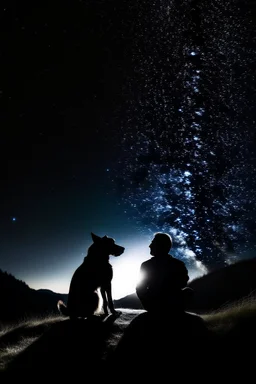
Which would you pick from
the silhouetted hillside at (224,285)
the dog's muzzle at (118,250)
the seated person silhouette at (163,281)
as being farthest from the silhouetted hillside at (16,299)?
the seated person silhouette at (163,281)

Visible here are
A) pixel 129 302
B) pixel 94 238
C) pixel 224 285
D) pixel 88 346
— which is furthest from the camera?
pixel 129 302

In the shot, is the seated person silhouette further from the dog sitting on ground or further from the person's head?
the dog sitting on ground

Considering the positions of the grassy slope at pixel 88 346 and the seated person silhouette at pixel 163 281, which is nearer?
the grassy slope at pixel 88 346

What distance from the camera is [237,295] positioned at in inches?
607

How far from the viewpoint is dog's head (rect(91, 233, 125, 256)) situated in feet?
20.0

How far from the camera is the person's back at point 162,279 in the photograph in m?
4.06

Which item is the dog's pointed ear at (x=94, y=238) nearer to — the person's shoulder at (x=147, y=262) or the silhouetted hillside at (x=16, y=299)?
the person's shoulder at (x=147, y=262)

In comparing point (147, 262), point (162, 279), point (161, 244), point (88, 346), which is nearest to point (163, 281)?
point (162, 279)

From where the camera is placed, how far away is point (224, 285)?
17297 mm

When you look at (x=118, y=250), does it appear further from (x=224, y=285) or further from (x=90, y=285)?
(x=224, y=285)

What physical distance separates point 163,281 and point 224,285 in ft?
52.2

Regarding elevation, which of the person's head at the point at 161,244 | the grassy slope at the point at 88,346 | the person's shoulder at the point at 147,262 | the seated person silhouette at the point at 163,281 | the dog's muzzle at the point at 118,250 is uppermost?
the dog's muzzle at the point at 118,250

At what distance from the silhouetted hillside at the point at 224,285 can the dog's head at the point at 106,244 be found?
1231 cm

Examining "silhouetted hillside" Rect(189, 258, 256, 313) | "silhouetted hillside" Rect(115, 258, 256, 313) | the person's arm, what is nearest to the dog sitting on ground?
the person's arm
